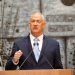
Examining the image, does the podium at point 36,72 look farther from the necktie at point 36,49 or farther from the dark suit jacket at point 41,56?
the necktie at point 36,49

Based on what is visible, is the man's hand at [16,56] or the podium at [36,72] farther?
the man's hand at [16,56]

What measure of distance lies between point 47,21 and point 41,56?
1.62m

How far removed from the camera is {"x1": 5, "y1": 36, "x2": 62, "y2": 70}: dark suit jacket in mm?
3418

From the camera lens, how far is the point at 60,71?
2.84 m

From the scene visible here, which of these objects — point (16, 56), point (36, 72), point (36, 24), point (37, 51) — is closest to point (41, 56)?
point (37, 51)

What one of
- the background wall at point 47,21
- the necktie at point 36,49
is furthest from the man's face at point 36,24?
the background wall at point 47,21

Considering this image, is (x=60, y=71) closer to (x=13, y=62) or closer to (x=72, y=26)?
(x=13, y=62)

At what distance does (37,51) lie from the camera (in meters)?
3.48

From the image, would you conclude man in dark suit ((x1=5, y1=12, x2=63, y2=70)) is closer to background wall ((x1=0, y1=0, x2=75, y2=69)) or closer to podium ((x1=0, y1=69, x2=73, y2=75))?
podium ((x1=0, y1=69, x2=73, y2=75))

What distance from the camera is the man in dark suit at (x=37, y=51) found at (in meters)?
3.43

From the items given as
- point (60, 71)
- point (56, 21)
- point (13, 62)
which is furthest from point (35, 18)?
point (56, 21)

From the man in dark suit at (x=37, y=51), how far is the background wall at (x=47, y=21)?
141cm

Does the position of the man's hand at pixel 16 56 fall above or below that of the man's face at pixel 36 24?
below

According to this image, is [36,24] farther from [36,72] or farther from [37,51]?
[36,72]
